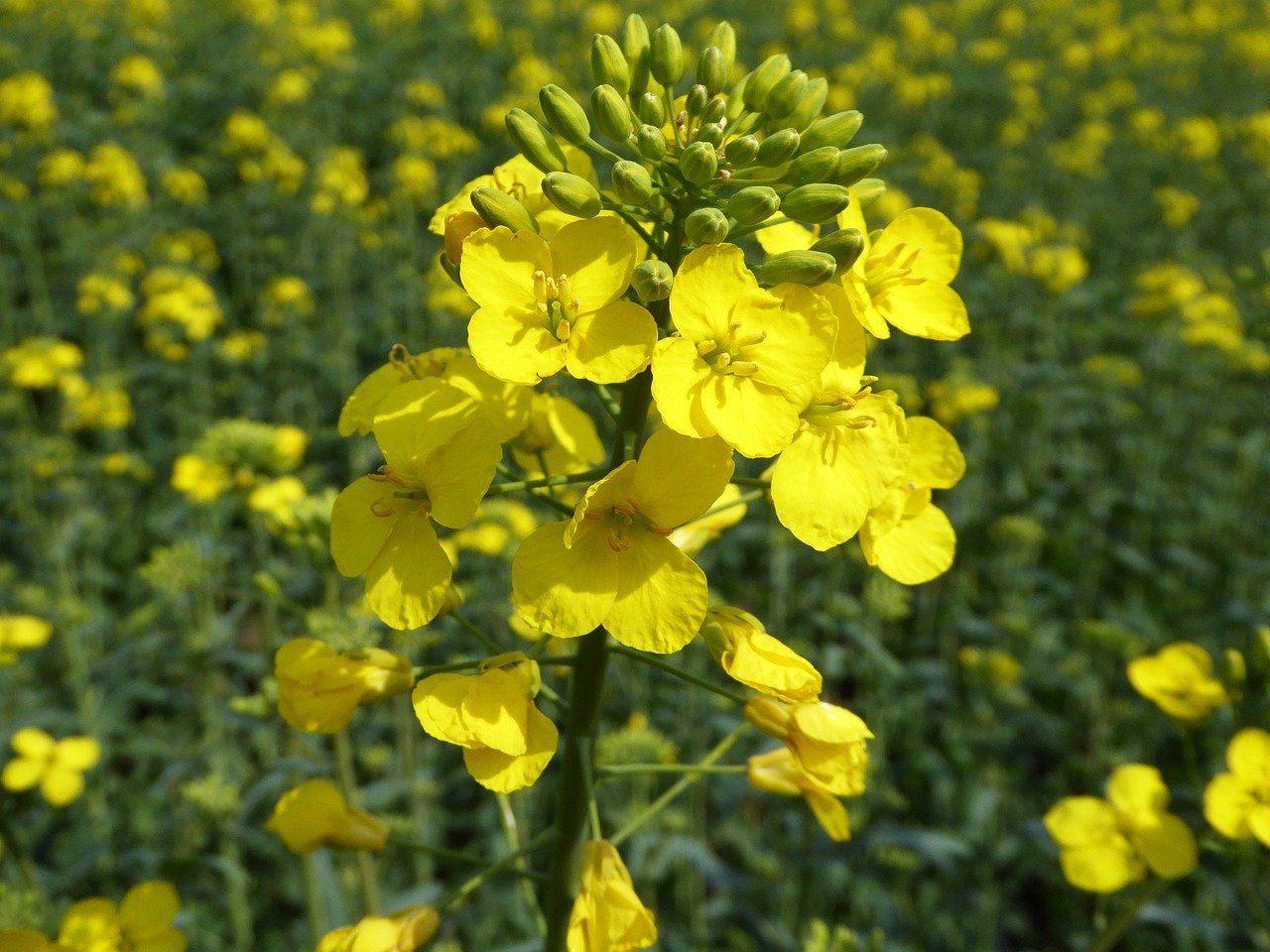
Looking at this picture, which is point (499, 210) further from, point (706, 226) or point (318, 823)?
point (318, 823)

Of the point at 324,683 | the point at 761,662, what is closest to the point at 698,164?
the point at 761,662

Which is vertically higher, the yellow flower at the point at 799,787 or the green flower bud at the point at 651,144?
the green flower bud at the point at 651,144

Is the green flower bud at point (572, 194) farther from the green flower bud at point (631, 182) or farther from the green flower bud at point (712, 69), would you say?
the green flower bud at point (712, 69)

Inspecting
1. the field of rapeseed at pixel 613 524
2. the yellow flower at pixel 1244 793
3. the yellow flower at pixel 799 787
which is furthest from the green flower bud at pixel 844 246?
the yellow flower at pixel 1244 793

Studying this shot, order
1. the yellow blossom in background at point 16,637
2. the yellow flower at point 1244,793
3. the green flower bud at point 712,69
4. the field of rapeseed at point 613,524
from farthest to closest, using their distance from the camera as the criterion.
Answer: the yellow blossom in background at point 16,637
the yellow flower at point 1244,793
the green flower bud at point 712,69
the field of rapeseed at point 613,524

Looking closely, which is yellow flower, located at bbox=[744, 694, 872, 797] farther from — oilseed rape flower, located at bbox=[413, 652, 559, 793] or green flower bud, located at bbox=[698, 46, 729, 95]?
green flower bud, located at bbox=[698, 46, 729, 95]

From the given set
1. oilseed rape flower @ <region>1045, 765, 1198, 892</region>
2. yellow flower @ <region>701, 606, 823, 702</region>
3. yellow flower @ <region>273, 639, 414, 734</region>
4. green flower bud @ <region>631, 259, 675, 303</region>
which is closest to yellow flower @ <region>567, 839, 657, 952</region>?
yellow flower @ <region>701, 606, 823, 702</region>
